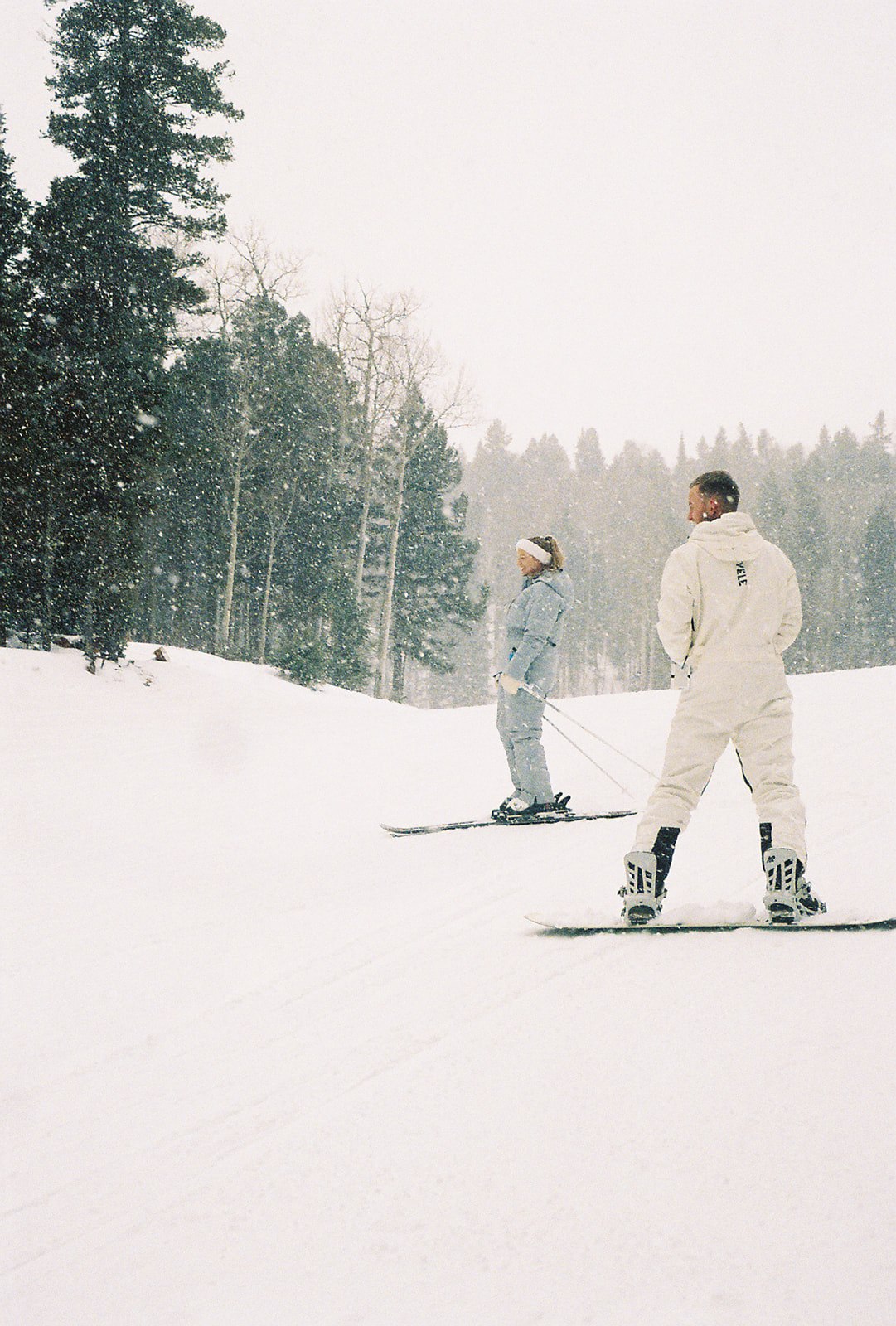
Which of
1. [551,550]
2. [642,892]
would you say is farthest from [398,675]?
[642,892]

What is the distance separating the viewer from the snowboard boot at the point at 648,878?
3475 millimetres

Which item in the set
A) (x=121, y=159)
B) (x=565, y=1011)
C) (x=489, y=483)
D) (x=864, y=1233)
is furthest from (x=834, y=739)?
(x=489, y=483)

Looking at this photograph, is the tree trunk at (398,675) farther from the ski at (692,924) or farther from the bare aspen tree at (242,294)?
the ski at (692,924)

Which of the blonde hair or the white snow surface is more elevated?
the blonde hair

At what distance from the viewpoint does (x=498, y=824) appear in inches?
244

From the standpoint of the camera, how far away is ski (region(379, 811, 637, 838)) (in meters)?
6.13

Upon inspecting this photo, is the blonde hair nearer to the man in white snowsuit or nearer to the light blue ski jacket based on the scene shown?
the light blue ski jacket

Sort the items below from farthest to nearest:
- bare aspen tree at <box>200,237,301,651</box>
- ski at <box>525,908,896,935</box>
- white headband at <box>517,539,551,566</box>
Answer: bare aspen tree at <box>200,237,301,651</box> → white headband at <box>517,539,551,566</box> → ski at <box>525,908,896,935</box>

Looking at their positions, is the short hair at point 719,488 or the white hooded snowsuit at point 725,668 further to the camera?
the short hair at point 719,488

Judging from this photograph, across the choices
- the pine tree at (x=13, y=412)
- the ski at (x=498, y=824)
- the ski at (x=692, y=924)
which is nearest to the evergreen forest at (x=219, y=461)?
the pine tree at (x=13, y=412)

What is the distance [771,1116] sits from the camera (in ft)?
6.68

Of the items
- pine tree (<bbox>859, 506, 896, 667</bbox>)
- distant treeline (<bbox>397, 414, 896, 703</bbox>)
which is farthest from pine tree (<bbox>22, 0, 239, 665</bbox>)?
pine tree (<bbox>859, 506, 896, 667</bbox>)

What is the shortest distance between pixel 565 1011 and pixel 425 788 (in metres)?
5.54

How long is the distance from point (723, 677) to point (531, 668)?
280cm
